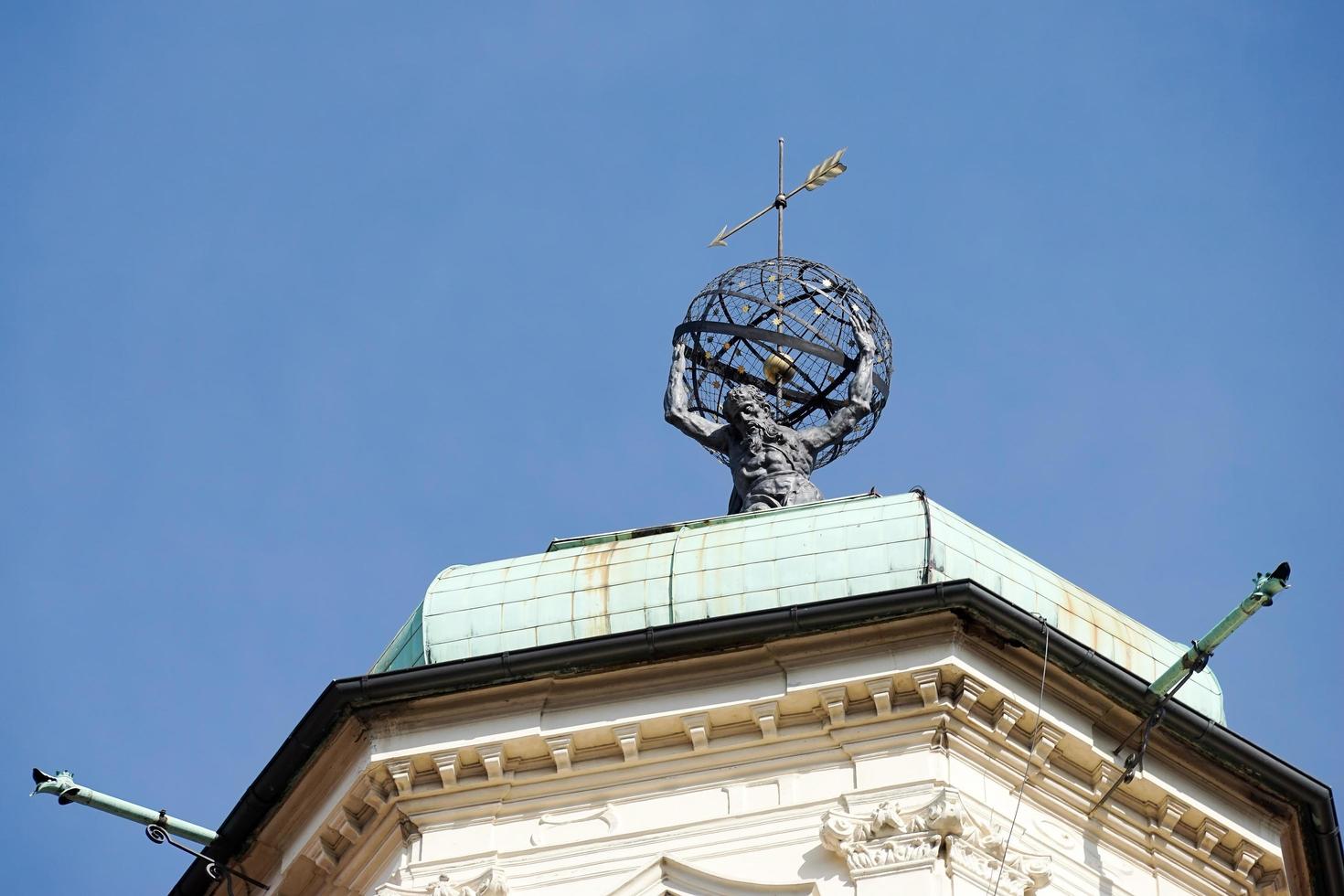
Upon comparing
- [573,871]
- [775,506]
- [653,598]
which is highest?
[775,506]

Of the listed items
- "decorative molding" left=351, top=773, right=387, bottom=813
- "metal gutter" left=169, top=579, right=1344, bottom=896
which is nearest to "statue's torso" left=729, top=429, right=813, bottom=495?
"metal gutter" left=169, top=579, right=1344, bottom=896

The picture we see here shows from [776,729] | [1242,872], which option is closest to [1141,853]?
[1242,872]

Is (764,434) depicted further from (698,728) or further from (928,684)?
(928,684)

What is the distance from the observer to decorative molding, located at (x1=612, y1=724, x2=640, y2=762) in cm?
3161

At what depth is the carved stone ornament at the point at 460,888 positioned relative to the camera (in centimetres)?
3089

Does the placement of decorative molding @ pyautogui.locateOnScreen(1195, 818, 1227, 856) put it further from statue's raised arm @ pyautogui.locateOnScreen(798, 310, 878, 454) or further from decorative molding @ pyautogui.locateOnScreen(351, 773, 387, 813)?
statue's raised arm @ pyautogui.locateOnScreen(798, 310, 878, 454)

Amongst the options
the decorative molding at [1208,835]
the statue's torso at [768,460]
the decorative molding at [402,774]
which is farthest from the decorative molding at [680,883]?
the statue's torso at [768,460]

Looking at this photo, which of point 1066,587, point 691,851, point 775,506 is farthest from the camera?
point 775,506

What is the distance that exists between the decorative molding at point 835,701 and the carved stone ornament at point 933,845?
1.00m

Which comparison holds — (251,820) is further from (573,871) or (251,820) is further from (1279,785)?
(1279,785)

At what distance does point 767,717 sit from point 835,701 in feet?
1.86

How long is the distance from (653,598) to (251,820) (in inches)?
154

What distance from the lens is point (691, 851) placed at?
3103 centimetres

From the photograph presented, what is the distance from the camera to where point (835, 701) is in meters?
31.3
